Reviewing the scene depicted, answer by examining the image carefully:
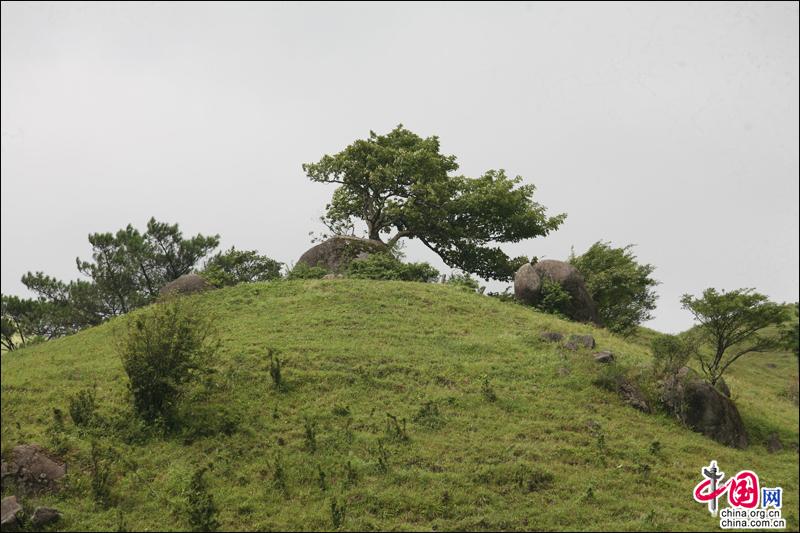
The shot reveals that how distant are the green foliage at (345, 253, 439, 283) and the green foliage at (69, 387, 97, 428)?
1980cm

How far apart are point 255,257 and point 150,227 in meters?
6.85

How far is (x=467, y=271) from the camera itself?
47.2 m

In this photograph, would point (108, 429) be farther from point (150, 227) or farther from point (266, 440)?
point (150, 227)

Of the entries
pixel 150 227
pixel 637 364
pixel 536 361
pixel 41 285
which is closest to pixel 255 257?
Result: pixel 150 227

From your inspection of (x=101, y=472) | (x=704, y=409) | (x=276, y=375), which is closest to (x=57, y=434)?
(x=101, y=472)

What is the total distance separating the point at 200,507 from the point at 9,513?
3.87m

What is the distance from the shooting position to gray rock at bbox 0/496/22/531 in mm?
13148

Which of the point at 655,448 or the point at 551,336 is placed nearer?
the point at 655,448

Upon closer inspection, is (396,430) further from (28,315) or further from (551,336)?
(28,315)

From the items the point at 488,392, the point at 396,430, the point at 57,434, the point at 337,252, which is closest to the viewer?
the point at 57,434

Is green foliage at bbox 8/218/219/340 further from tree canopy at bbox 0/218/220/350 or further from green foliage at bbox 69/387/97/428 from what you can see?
green foliage at bbox 69/387/97/428

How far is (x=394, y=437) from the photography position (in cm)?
1723

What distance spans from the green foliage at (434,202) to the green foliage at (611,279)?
471cm

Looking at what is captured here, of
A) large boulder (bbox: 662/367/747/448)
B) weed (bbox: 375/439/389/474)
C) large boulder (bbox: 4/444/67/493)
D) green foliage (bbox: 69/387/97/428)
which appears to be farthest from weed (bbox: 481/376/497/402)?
large boulder (bbox: 4/444/67/493)
